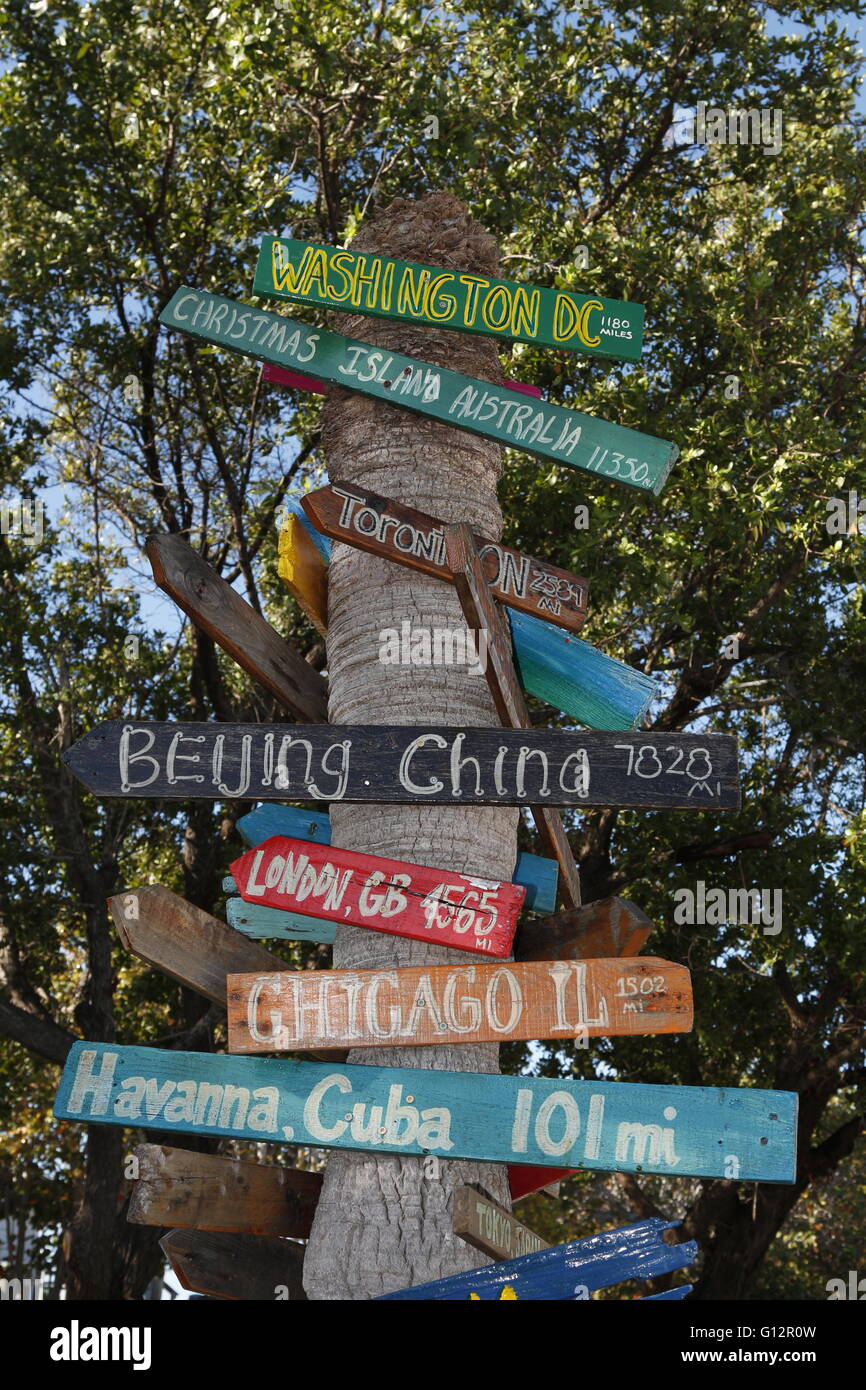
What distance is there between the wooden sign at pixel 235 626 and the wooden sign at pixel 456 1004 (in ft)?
4.05

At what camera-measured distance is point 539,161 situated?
33.6 feet

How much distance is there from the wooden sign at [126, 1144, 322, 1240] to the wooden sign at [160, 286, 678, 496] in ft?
8.18

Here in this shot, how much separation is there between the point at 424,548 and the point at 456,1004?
55.8 inches

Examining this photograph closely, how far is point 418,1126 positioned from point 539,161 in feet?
28.9

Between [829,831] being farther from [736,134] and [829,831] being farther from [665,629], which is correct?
[736,134]

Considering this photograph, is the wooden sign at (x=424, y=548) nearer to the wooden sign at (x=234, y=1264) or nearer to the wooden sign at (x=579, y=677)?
the wooden sign at (x=579, y=677)

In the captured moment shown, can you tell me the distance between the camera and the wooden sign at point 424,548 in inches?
155

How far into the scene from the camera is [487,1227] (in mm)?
3236

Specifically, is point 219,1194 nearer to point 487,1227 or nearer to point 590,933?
point 487,1227

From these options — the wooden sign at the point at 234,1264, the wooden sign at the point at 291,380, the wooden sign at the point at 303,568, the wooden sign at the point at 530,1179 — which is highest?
the wooden sign at the point at 291,380

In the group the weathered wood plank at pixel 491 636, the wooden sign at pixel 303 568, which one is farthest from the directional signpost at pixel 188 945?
the wooden sign at pixel 303 568

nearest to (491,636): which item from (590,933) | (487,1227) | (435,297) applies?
(590,933)
